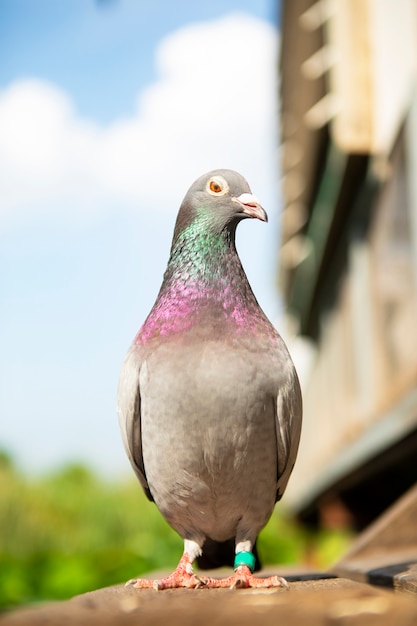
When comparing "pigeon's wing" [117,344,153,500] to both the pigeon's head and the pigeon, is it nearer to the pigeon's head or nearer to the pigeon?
the pigeon

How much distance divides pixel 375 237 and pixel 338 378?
2.72 m

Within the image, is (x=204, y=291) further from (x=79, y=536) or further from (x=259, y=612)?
(x=79, y=536)

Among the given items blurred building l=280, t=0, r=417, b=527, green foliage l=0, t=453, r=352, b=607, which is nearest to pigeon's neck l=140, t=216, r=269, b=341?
blurred building l=280, t=0, r=417, b=527

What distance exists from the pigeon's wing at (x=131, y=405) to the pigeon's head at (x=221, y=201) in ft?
1.51

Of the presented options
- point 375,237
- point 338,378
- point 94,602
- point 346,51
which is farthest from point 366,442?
point 94,602

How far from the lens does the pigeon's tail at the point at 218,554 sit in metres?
2.34

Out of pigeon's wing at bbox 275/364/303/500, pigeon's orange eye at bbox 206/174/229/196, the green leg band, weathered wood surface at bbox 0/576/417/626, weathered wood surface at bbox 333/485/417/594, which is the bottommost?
weathered wood surface at bbox 333/485/417/594

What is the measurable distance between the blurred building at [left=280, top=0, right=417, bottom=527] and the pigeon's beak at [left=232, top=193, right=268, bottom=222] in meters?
2.69

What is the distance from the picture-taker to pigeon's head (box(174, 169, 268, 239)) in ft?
7.23

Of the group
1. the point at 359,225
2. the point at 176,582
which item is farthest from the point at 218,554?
the point at 359,225

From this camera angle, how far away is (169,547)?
8828 millimetres

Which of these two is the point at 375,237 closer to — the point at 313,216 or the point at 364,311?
the point at 364,311

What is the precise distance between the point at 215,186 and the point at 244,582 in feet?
3.79

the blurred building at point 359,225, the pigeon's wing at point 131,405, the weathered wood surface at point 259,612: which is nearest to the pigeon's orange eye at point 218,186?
the pigeon's wing at point 131,405
